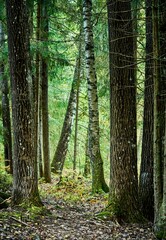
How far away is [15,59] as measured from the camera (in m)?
6.71

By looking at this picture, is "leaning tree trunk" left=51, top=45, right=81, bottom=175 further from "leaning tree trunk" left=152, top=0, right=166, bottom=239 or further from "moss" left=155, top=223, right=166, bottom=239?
"moss" left=155, top=223, right=166, bottom=239

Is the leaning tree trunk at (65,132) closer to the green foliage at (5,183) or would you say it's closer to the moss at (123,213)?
the green foliage at (5,183)

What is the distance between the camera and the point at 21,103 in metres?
6.77

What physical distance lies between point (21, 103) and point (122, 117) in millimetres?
2156

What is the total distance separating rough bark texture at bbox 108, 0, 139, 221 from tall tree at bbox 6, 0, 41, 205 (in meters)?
1.78

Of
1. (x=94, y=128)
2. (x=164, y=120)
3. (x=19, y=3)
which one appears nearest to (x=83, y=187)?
(x=94, y=128)

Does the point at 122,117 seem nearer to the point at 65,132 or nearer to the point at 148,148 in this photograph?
the point at 148,148

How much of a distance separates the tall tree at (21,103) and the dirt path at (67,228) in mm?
655

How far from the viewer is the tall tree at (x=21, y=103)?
668 centimetres

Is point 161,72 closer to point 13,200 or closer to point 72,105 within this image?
point 13,200

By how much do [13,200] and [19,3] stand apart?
13.4 ft

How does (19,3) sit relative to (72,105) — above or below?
above

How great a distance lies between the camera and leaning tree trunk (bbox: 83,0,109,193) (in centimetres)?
955

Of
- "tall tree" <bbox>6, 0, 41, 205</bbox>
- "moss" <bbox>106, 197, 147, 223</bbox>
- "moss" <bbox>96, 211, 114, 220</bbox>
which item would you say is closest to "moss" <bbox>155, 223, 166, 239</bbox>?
"moss" <bbox>106, 197, 147, 223</bbox>
